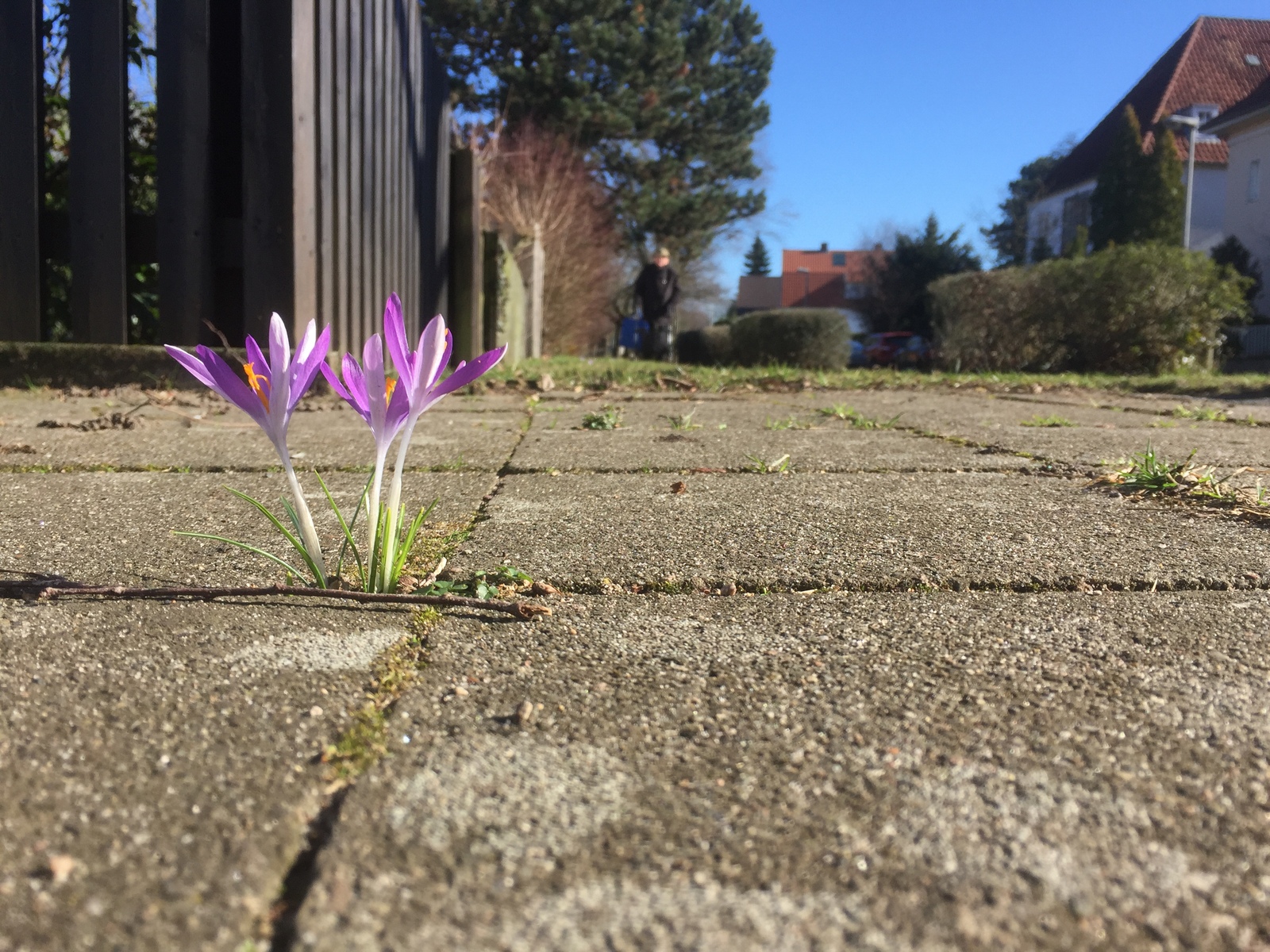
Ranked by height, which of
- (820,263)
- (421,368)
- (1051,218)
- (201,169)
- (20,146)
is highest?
(820,263)

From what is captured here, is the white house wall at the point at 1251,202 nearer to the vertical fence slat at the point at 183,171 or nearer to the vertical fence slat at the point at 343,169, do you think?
the vertical fence slat at the point at 343,169

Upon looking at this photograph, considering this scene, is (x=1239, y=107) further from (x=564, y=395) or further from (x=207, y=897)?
(x=207, y=897)

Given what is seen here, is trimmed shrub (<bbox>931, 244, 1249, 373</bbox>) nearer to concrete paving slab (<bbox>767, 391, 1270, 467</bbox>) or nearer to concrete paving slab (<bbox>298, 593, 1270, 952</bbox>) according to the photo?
concrete paving slab (<bbox>767, 391, 1270, 467</bbox>)

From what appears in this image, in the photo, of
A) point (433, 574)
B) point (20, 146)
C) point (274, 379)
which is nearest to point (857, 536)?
point (433, 574)

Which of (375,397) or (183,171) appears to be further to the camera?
(183,171)

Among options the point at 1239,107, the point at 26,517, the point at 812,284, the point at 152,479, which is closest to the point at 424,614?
the point at 26,517

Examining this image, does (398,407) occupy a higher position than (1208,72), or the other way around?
(1208,72)

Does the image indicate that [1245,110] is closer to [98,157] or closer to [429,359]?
[98,157]
